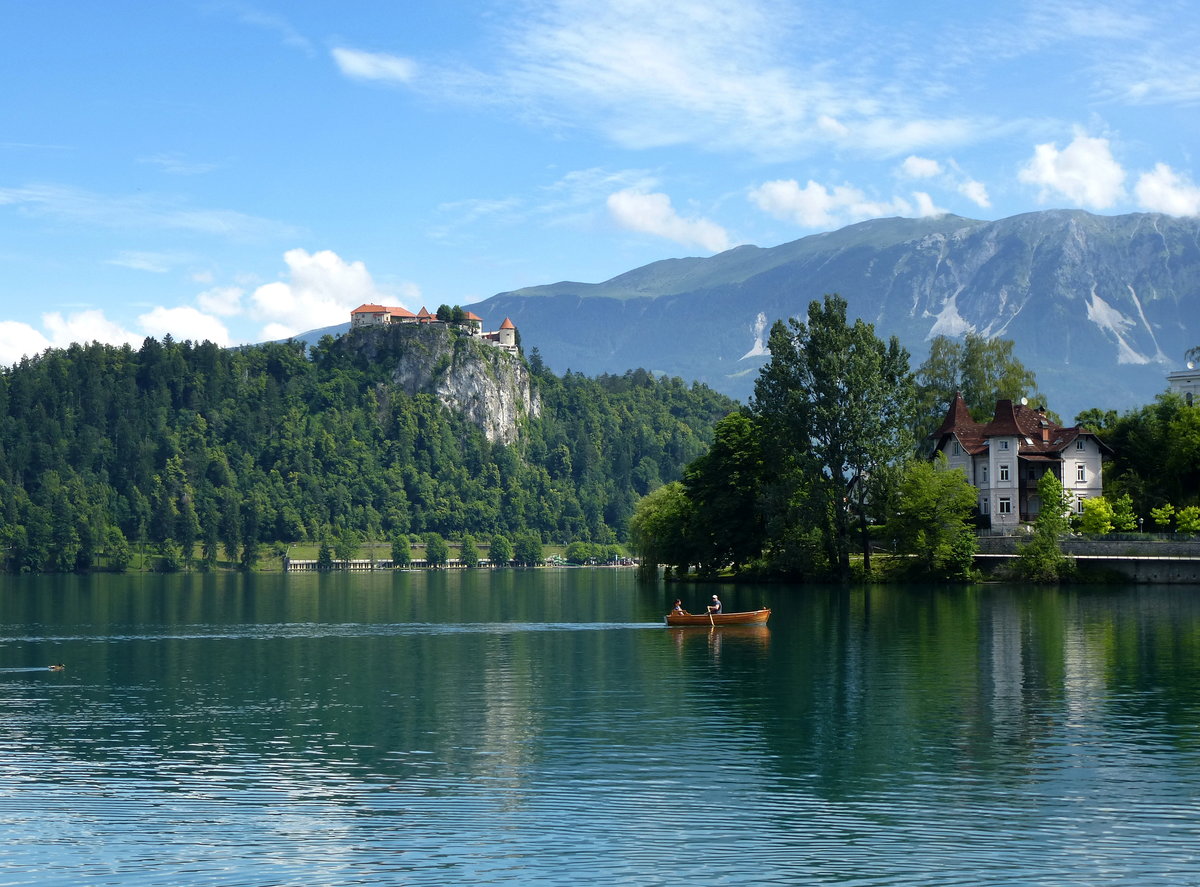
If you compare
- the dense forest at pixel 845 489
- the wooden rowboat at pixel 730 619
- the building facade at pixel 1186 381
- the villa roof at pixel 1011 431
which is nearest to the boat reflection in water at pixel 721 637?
the wooden rowboat at pixel 730 619

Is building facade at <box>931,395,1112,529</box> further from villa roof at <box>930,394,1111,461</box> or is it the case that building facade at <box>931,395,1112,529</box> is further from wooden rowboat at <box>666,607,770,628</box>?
wooden rowboat at <box>666,607,770,628</box>

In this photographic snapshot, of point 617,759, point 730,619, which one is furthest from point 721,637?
point 617,759

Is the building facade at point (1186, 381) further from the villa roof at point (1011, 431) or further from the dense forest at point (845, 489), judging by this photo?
the dense forest at point (845, 489)

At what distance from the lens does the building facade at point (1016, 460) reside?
124750 millimetres

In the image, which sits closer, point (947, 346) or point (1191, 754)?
point (1191, 754)

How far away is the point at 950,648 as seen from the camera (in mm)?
60938

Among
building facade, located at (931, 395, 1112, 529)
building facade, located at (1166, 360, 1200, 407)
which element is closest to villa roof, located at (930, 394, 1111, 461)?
building facade, located at (931, 395, 1112, 529)

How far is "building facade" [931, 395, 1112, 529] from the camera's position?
12475cm

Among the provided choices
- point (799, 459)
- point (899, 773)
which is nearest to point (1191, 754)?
point (899, 773)

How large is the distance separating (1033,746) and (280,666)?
33.7m

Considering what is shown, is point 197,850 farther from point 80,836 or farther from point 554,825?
point 554,825

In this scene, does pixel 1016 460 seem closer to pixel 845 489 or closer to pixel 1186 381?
pixel 845 489

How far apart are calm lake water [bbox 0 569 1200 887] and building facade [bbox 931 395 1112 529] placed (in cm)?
5452

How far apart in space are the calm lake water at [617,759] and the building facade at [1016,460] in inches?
2146
